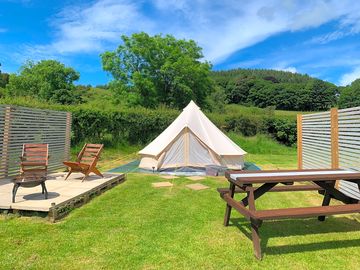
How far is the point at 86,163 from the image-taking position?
25.5 ft

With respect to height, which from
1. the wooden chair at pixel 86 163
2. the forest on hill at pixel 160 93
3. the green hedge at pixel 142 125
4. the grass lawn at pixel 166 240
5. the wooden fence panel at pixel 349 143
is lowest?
the grass lawn at pixel 166 240

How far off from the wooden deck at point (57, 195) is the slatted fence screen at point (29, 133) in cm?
71

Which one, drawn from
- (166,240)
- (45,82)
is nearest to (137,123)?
(166,240)

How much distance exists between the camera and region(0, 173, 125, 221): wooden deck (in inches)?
180

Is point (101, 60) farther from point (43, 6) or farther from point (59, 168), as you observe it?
point (59, 168)

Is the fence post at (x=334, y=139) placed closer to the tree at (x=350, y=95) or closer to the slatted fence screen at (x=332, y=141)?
the slatted fence screen at (x=332, y=141)

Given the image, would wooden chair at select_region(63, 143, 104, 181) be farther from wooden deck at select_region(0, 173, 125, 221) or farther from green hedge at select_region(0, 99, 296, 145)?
green hedge at select_region(0, 99, 296, 145)

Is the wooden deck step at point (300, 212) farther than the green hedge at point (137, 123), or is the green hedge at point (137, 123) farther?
the green hedge at point (137, 123)

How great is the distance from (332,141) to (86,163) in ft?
21.5

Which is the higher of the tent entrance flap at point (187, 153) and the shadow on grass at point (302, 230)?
the tent entrance flap at point (187, 153)

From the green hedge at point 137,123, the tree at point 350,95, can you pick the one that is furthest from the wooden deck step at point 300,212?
the tree at point 350,95

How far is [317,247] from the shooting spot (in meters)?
3.56

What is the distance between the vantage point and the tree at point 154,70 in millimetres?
26562

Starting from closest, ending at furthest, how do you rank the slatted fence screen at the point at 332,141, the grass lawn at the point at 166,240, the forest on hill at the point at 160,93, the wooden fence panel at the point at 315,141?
the grass lawn at the point at 166,240 < the slatted fence screen at the point at 332,141 < the wooden fence panel at the point at 315,141 < the forest on hill at the point at 160,93
